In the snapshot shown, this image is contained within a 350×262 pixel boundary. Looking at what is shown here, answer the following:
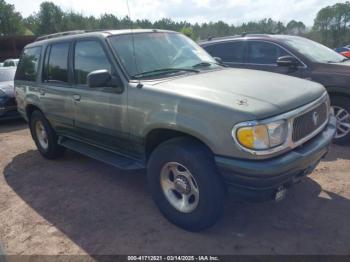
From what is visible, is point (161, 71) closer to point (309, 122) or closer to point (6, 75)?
point (309, 122)

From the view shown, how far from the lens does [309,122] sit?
10.5 feet

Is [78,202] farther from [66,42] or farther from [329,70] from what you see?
[329,70]

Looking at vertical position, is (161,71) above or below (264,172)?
above

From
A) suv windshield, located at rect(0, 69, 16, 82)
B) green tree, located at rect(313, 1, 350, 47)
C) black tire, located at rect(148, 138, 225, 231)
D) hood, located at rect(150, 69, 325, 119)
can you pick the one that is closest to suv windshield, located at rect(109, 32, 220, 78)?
hood, located at rect(150, 69, 325, 119)

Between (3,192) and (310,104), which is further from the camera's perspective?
(3,192)

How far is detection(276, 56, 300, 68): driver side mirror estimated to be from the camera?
556 cm

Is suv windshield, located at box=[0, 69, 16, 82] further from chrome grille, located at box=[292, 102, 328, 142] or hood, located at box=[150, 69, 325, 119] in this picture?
chrome grille, located at box=[292, 102, 328, 142]

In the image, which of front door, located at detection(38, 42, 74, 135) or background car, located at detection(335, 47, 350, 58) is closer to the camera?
front door, located at detection(38, 42, 74, 135)

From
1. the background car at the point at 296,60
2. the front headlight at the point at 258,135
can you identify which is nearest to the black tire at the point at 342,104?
the background car at the point at 296,60

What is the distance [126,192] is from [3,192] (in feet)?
5.72

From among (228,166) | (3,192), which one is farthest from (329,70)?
(3,192)

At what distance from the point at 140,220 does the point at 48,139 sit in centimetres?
265

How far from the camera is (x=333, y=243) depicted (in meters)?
3.04

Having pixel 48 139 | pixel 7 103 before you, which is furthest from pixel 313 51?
pixel 7 103
